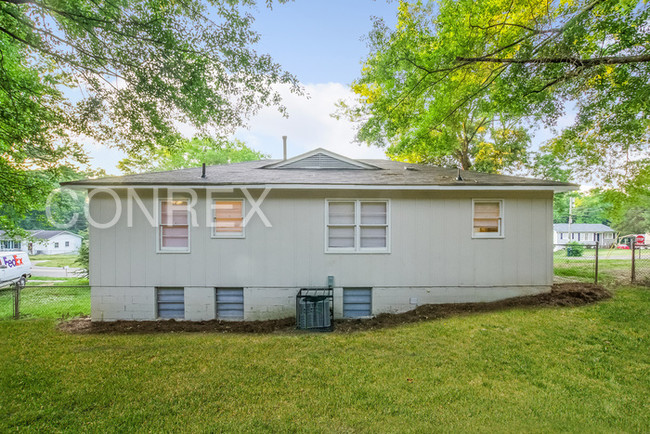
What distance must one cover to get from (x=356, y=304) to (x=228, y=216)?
414cm

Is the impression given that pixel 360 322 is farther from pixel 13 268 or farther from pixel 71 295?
pixel 13 268

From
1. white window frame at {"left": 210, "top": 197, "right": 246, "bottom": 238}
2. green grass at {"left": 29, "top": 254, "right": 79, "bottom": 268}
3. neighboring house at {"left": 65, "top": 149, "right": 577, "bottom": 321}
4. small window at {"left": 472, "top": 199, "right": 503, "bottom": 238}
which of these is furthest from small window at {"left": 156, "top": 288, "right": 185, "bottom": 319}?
green grass at {"left": 29, "top": 254, "right": 79, "bottom": 268}

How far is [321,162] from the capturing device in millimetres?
8523

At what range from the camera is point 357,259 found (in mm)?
6930

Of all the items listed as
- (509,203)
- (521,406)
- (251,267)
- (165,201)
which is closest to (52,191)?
(165,201)

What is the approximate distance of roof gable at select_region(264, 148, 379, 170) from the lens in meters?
8.48

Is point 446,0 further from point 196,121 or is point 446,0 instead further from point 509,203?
point 196,121

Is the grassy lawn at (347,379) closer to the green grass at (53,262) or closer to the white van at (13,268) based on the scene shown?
the white van at (13,268)

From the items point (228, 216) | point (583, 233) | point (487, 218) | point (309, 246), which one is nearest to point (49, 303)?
point (228, 216)

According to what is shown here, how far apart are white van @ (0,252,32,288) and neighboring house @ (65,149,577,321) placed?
33.1 feet

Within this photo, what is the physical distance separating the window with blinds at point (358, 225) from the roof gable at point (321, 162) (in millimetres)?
1952

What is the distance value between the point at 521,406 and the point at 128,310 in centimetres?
831

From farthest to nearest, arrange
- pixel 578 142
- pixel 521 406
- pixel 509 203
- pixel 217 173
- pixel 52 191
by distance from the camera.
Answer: pixel 578 142 → pixel 52 191 → pixel 217 173 → pixel 509 203 → pixel 521 406

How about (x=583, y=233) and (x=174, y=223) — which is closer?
(x=174, y=223)
